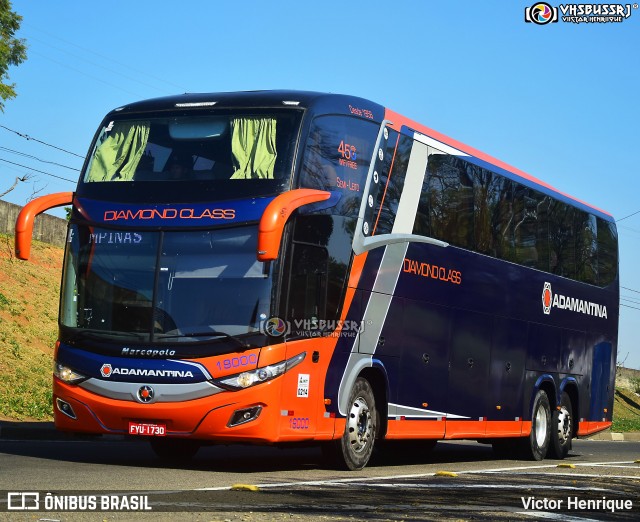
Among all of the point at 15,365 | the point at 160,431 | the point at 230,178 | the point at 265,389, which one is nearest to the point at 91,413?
the point at 160,431

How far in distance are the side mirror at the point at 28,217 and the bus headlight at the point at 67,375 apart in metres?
1.35

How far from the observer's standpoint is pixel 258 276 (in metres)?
13.4

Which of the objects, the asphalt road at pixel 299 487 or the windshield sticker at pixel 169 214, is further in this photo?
the windshield sticker at pixel 169 214

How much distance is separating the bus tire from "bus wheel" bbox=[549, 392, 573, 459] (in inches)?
262

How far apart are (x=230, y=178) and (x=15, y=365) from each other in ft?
52.8

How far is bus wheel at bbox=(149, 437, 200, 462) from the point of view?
51.3 ft

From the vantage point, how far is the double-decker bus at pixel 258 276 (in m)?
13.3

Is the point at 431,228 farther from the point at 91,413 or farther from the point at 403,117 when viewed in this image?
the point at 91,413

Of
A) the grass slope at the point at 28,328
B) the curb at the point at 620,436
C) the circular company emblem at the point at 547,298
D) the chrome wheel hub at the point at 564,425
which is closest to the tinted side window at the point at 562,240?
the circular company emblem at the point at 547,298

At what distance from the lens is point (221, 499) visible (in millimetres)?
10148

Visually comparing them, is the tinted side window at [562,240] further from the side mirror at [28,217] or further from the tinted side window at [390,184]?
the side mirror at [28,217]

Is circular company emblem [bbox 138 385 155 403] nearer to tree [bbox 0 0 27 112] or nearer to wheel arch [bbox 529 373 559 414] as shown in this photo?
wheel arch [bbox 529 373 559 414]

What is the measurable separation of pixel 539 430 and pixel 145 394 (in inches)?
365

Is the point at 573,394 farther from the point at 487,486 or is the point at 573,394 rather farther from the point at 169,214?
the point at 169,214
